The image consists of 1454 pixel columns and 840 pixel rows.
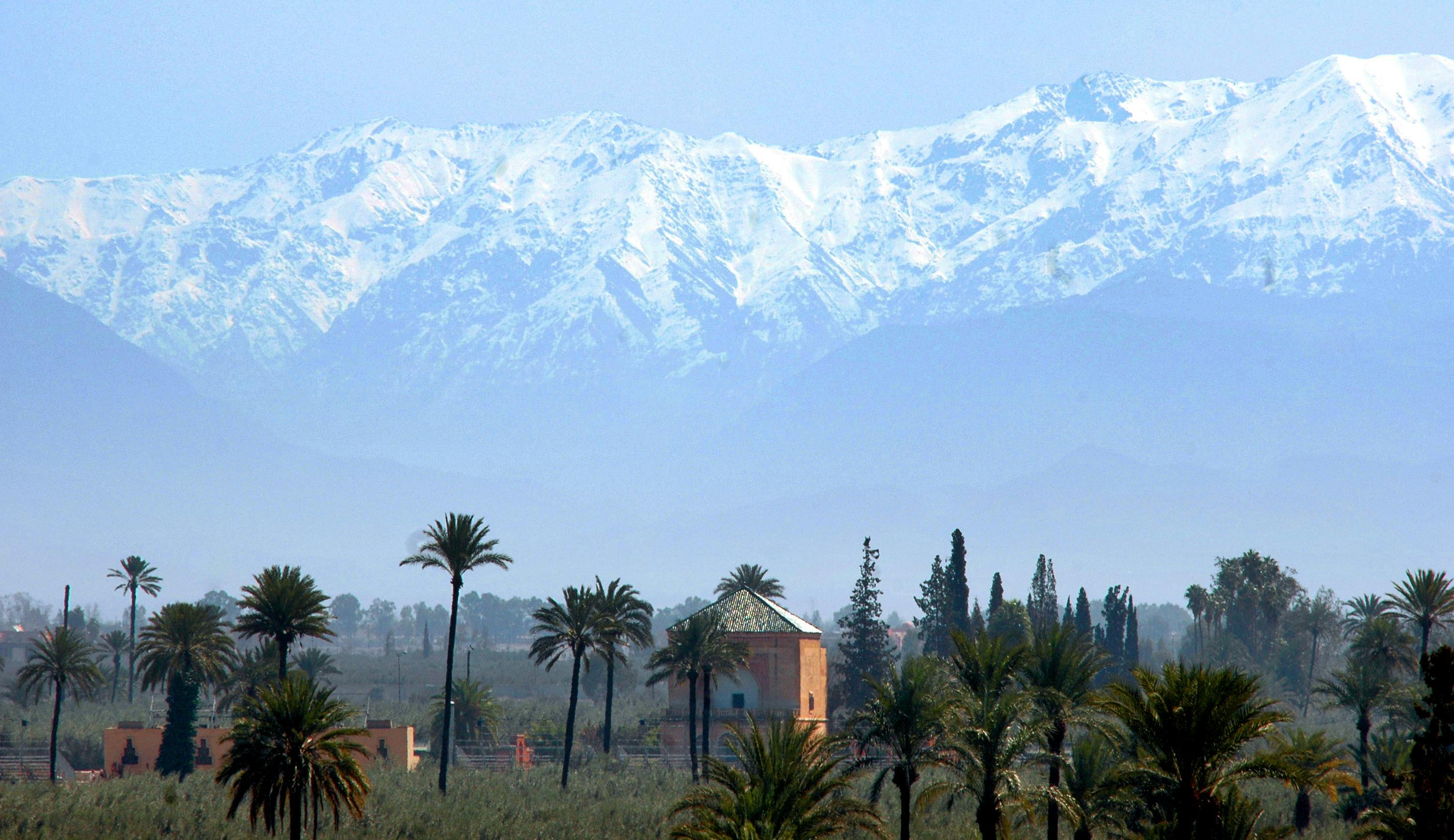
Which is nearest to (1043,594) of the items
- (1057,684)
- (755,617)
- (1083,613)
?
(1083,613)

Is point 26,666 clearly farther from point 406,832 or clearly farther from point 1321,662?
point 1321,662

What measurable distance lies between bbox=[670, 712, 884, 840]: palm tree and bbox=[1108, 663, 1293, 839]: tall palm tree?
30.7ft

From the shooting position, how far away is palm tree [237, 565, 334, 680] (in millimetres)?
75812

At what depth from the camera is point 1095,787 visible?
→ 4828 cm

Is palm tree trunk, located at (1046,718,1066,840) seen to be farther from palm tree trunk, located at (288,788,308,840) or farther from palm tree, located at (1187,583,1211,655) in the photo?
palm tree, located at (1187,583,1211,655)

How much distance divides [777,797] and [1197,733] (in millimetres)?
12594

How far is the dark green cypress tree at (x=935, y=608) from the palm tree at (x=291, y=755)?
258 feet

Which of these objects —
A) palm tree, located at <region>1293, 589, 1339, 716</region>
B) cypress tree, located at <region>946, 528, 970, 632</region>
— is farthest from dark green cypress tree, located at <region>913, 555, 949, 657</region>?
palm tree, located at <region>1293, 589, 1339, 716</region>

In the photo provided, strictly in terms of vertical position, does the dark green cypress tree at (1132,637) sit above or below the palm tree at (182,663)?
above

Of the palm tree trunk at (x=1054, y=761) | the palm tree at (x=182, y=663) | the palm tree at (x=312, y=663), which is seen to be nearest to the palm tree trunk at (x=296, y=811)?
the palm tree trunk at (x=1054, y=761)

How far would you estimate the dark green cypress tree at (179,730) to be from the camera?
82188 mm

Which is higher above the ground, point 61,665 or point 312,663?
point 312,663

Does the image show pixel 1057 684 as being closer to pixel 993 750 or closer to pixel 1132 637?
pixel 993 750

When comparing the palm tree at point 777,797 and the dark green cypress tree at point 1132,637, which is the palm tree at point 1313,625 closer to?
the dark green cypress tree at point 1132,637
